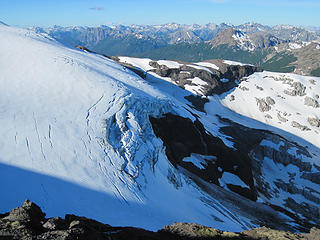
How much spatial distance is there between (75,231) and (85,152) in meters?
18.8

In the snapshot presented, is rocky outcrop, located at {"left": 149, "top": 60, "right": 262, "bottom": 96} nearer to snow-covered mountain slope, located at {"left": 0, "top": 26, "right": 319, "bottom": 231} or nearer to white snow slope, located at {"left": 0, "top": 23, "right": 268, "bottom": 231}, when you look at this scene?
snow-covered mountain slope, located at {"left": 0, "top": 26, "right": 319, "bottom": 231}

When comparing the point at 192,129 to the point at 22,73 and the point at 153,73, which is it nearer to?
the point at 22,73

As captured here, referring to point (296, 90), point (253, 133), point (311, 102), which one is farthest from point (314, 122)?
point (253, 133)

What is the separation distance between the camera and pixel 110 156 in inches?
1155

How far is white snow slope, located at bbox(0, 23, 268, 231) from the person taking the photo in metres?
21.6

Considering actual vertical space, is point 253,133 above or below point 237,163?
below

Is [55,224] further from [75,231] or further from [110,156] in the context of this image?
[110,156]

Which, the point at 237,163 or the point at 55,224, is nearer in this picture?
the point at 55,224

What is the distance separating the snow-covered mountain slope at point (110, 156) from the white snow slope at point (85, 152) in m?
0.11

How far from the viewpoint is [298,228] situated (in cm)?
3881

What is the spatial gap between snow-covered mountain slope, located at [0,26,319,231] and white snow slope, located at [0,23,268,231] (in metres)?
0.11

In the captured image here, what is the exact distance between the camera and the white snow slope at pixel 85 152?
2162 centimetres

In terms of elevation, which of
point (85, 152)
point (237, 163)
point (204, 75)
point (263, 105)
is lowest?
point (237, 163)

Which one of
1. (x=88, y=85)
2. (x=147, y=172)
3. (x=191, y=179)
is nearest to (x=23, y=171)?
(x=147, y=172)
